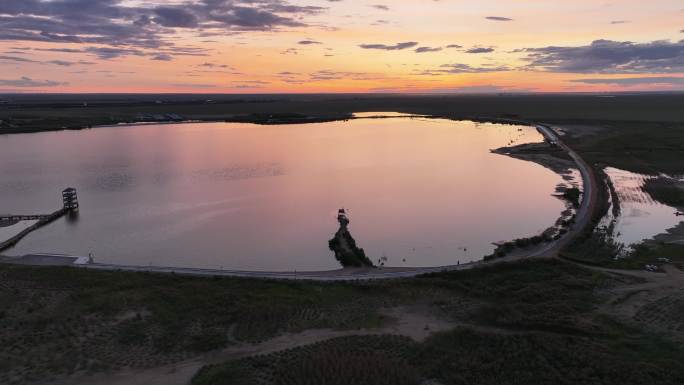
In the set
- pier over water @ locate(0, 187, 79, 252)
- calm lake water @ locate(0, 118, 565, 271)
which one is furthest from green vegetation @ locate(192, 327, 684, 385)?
pier over water @ locate(0, 187, 79, 252)

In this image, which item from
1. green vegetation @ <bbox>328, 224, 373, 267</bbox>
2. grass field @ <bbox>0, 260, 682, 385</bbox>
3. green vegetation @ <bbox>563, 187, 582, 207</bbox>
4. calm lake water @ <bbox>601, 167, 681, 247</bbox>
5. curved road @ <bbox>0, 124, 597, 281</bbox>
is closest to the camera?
grass field @ <bbox>0, 260, 682, 385</bbox>

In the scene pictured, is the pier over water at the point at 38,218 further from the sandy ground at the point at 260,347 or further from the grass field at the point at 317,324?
the sandy ground at the point at 260,347

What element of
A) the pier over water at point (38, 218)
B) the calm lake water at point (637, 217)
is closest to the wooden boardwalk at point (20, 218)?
the pier over water at point (38, 218)

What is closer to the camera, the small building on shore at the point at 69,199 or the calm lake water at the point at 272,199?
the calm lake water at the point at 272,199

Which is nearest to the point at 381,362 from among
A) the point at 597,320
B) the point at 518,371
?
the point at 518,371

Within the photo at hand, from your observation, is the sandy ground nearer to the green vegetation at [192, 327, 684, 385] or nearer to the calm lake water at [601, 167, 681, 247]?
the green vegetation at [192, 327, 684, 385]

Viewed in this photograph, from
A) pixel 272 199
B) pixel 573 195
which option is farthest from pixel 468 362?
pixel 573 195

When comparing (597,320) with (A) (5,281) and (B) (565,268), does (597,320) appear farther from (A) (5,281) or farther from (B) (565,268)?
(A) (5,281)

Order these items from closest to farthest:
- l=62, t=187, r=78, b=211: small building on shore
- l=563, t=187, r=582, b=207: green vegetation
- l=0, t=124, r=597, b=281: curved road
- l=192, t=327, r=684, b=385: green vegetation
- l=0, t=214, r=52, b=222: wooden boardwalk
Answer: l=192, t=327, r=684, b=385: green vegetation → l=0, t=124, r=597, b=281: curved road → l=0, t=214, r=52, b=222: wooden boardwalk → l=62, t=187, r=78, b=211: small building on shore → l=563, t=187, r=582, b=207: green vegetation
